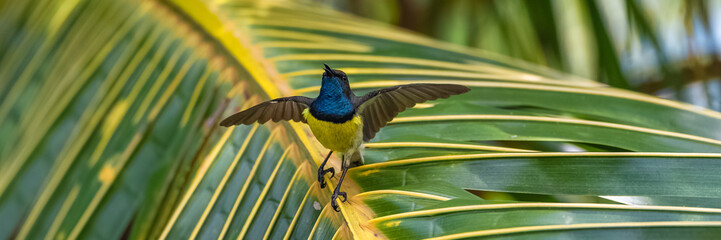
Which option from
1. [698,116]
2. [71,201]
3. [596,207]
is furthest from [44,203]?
[698,116]

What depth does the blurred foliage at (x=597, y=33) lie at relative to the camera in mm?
1943

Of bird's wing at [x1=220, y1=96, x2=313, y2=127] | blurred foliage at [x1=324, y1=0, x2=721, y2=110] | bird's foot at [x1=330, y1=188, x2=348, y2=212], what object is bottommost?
bird's foot at [x1=330, y1=188, x2=348, y2=212]

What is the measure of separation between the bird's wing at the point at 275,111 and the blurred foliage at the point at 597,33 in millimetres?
1393

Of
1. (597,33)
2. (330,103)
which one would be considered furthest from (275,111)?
(597,33)

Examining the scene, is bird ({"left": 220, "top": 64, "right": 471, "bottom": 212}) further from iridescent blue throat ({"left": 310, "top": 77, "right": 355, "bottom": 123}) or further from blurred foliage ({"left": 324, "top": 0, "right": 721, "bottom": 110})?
blurred foliage ({"left": 324, "top": 0, "right": 721, "bottom": 110})

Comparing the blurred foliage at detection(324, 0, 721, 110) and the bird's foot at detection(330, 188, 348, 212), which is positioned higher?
the blurred foliage at detection(324, 0, 721, 110)

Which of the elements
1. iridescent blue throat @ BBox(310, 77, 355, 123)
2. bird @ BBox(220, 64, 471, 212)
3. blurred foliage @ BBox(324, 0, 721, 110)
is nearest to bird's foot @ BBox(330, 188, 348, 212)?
bird @ BBox(220, 64, 471, 212)

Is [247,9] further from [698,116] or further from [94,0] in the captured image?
[698,116]

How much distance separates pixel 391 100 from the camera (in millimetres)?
811

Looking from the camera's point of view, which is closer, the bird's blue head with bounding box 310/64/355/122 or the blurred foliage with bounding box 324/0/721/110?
the bird's blue head with bounding box 310/64/355/122

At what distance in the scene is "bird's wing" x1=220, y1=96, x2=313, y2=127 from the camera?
2.63ft

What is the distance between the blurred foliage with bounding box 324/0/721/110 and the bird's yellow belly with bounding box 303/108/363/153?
4.42 feet

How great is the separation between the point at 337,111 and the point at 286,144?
5.8 inches

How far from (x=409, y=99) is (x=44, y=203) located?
69cm
